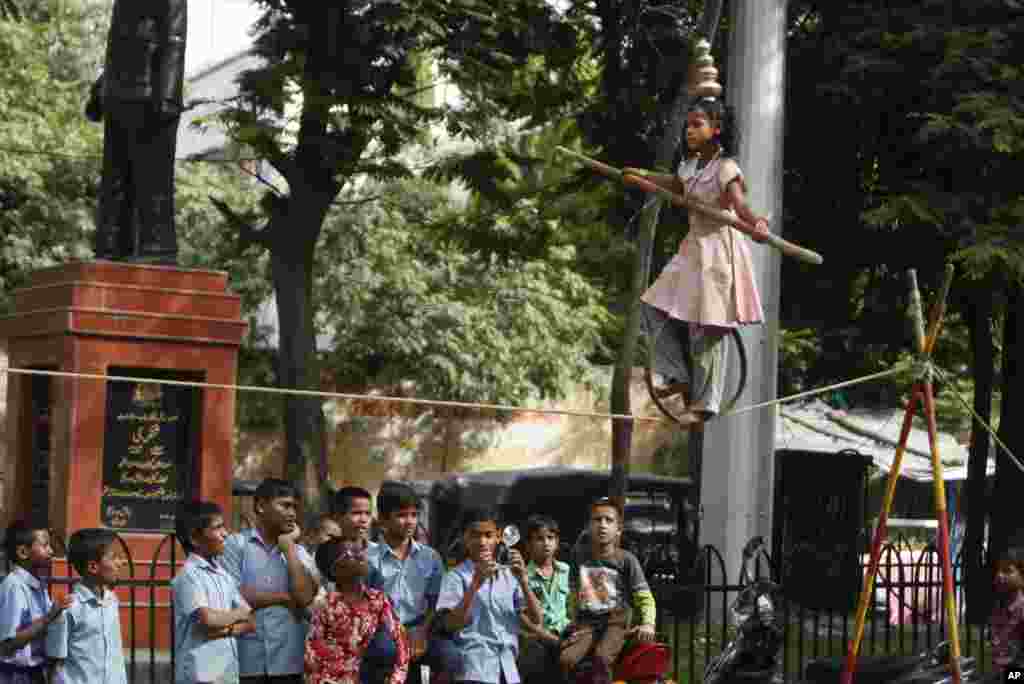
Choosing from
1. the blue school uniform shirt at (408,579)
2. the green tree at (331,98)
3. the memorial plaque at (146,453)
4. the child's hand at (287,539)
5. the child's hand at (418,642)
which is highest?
the green tree at (331,98)

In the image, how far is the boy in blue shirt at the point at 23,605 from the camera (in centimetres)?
878

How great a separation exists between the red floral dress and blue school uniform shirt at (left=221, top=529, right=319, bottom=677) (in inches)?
13.4

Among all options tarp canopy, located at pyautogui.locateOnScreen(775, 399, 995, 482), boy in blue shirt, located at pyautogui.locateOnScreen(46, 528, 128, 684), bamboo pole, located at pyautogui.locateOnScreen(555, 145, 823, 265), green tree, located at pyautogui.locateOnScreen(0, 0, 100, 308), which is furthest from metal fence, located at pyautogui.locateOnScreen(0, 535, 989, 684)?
green tree, located at pyautogui.locateOnScreen(0, 0, 100, 308)

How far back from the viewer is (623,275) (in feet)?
89.9

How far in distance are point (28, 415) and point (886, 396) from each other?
1768 cm

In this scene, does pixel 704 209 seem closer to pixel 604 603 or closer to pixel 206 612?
pixel 604 603

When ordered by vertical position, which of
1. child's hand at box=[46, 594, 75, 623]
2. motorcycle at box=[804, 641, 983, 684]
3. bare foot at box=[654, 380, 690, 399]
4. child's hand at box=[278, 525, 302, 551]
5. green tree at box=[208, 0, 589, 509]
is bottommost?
motorcycle at box=[804, 641, 983, 684]

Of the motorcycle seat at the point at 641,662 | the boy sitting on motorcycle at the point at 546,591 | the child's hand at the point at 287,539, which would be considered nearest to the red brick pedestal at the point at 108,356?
the boy sitting on motorcycle at the point at 546,591

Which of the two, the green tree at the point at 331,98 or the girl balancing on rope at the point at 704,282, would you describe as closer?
the girl balancing on rope at the point at 704,282

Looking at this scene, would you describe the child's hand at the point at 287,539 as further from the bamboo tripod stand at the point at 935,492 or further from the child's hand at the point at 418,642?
the bamboo tripod stand at the point at 935,492

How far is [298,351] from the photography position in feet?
62.8

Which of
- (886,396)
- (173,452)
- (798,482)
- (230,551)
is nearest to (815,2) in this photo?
(798,482)

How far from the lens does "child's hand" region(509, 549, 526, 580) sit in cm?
914

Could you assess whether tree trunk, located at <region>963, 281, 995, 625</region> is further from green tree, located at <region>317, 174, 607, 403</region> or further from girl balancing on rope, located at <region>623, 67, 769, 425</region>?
green tree, located at <region>317, 174, 607, 403</region>
